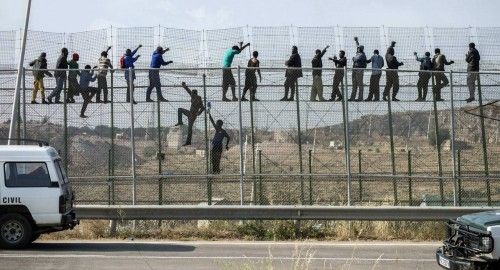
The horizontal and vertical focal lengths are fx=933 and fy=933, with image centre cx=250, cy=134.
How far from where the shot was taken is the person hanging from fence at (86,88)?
2025 centimetres

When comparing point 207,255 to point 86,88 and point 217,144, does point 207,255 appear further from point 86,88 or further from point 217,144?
point 86,88

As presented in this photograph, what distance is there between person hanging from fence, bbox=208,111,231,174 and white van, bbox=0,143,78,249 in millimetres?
3987

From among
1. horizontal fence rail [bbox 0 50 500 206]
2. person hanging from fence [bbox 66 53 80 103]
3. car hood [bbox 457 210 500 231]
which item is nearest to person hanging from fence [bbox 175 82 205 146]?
horizontal fence rail [bbox 0 50 500 206]

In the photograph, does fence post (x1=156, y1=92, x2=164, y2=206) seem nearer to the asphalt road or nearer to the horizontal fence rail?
the horizontal fence rail

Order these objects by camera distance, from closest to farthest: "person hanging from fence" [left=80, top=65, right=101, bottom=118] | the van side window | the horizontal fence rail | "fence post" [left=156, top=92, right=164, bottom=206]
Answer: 1. the van side window
2. the horizontal fence rail
3. "fence post" [left=156, top=92, right=164, bottom=206]
4. "person hanging from fence" [left=80, top=65, right=101, bottom=118]

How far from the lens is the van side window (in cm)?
1669

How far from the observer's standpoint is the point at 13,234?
1653cm

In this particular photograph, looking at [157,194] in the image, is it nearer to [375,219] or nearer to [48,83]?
[48,83]

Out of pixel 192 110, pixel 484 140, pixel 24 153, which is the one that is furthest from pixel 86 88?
pixel 484 140

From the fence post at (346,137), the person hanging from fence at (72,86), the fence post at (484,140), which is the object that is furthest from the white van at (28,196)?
the fence post at (484,140)

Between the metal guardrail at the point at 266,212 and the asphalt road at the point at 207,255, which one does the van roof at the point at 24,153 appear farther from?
the metal guardrail at the point at 266,212

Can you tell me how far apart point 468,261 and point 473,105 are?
8.49 metres

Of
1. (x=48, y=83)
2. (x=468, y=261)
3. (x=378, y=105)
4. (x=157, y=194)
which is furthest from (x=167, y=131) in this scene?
(x=468, y=261)

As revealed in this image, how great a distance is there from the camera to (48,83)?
2041 centimetres
